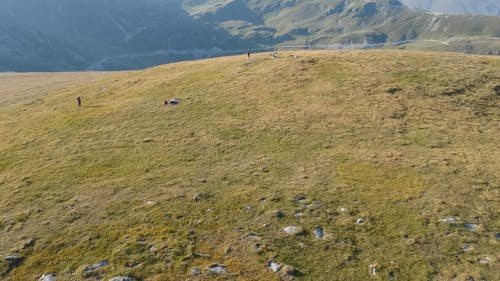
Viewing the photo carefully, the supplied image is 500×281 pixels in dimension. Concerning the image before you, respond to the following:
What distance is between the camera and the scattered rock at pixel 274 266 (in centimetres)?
2498

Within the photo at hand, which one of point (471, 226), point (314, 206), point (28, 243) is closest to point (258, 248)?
point (314, 206)

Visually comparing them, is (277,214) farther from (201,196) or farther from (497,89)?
(497,89)

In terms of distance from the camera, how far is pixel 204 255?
2662cm

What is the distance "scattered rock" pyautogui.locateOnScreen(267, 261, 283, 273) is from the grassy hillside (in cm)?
42

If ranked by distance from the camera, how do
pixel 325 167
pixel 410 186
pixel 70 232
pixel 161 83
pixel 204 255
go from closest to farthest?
pixel 204 255 < pixel 70 232 < pixel 410 186 < pixel 325 167 < pixel 161 83

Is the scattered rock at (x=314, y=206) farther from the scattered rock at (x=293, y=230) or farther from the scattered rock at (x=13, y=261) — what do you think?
the scattered rock at (x=13, y=261)

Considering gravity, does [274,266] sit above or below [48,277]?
below

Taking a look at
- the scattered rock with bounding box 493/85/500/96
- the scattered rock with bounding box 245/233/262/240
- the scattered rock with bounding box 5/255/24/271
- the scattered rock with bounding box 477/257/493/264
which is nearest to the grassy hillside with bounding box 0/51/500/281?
the scattered rock with bounding box 477/257/493/264

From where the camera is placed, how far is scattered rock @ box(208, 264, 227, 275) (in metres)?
25.0

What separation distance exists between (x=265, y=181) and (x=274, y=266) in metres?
11.9

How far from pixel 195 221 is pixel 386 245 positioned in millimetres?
13080

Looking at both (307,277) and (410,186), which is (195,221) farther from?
(410,186)

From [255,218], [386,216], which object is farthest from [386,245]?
[255,218]

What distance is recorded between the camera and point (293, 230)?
28.8m
